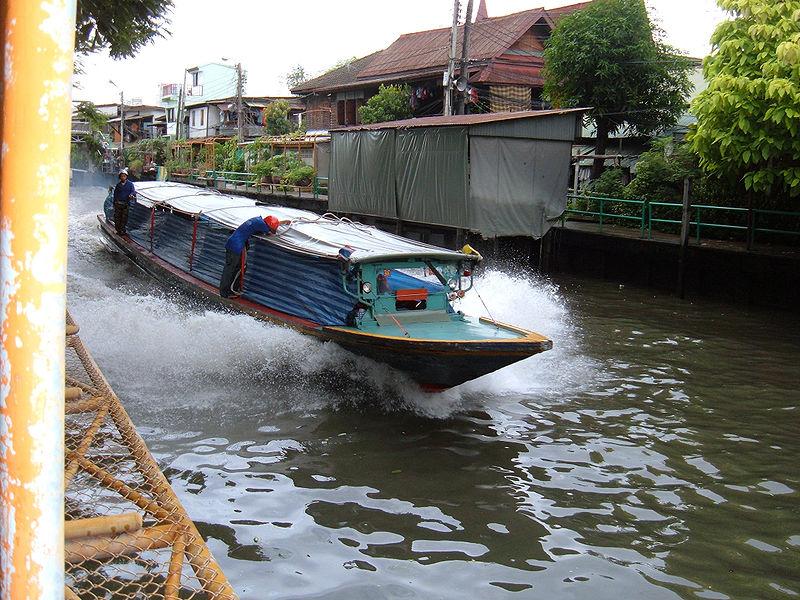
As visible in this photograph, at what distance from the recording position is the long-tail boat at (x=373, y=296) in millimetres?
7707

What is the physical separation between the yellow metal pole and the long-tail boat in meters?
5.86

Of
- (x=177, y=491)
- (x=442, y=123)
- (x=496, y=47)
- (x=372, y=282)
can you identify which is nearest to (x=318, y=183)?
(x=496, y=47)

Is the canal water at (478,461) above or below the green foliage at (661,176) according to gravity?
below

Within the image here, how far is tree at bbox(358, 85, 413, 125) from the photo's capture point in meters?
30.8

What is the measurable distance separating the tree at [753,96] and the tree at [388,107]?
1883 cm

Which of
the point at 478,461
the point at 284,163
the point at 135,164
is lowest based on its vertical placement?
the point at 478,461

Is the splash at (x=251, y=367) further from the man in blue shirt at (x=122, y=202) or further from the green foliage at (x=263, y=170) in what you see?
the green foliage at (x=263, y=170)

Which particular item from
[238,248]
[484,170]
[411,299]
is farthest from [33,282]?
[484,170]

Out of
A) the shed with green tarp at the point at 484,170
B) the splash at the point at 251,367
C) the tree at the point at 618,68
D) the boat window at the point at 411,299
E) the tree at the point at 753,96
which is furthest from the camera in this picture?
the tree at the point at 618,68

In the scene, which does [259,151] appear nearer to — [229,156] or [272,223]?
[229,156]

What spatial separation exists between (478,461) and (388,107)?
84.1 ft

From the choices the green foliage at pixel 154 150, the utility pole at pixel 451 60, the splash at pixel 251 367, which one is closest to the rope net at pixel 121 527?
the splash at pixel 251 367

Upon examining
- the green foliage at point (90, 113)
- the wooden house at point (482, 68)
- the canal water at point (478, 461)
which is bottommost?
the canal water at point (478, 461)

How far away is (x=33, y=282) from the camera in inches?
67.2
